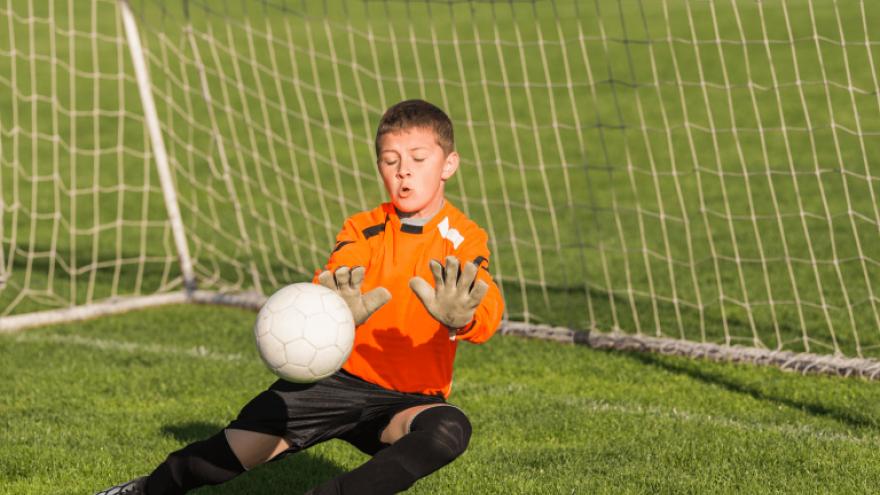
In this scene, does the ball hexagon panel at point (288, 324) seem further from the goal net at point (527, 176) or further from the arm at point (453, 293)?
the goal net at point (527, 176)

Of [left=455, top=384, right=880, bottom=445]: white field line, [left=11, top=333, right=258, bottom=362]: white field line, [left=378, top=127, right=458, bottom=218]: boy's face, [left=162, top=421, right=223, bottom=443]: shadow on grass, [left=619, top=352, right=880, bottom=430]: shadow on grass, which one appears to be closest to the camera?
[left=378, top=127, right=458, bottom=218]: boy's face

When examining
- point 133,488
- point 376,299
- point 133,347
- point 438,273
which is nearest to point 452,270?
point 438,273

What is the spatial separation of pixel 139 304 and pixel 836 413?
4524 mm

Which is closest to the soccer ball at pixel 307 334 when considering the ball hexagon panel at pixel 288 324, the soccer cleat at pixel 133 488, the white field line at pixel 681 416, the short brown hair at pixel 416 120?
the ball hexagon panel at pixel 288 324

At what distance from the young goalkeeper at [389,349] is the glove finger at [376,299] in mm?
96

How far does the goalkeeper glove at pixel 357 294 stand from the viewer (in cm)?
404

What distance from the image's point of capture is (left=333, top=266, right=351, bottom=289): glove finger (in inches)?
159

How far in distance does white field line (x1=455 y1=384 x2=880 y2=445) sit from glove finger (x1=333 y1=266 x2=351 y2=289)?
238 cm

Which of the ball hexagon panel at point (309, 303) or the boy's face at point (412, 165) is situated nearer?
the ball hexagon panel at point (309, 303)

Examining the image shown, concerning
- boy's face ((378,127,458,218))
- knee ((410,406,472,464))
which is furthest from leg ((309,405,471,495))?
boy's face ((378,127,458,218))

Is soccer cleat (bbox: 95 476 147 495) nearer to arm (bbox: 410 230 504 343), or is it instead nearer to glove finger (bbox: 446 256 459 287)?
arm (bbox: 410 230 504 343)

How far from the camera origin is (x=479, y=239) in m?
4.40

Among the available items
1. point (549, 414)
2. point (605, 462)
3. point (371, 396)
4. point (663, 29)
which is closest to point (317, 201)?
point (549, 414)

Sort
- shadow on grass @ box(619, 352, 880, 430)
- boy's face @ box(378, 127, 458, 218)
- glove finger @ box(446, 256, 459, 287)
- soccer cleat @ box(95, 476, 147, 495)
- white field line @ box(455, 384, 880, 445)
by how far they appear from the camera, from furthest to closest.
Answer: shadow on grass @ box(619, 352, 880, 430), white field line @ box(455, 384, 880, 445), soccer cleat @ box(95, 476, 147, 495), boy's face @ box(378, 127, 458, 218), glove finger @ box(446, 256, 459, 287)
